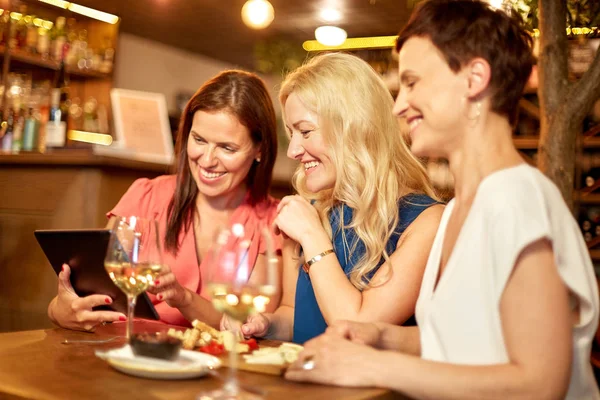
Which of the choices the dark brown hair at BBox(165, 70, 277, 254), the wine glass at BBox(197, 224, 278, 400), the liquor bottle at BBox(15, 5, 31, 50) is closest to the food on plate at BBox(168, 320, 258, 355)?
the wine glass at BBox(197, 224, 278, 400)

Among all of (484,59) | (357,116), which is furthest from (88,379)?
(357,116)

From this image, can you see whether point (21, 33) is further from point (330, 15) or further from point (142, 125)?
point (330, 15)

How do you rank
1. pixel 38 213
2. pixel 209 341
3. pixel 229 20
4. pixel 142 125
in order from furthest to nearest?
pixel 229 20 → pixel 142 125 → pixel 38 213 → pixel 209 341

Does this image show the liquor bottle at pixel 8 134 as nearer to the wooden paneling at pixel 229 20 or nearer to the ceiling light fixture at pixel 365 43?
the wooden paneling at pixel 229 20

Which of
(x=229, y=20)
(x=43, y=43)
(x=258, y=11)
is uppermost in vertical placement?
(x=229, y=20)

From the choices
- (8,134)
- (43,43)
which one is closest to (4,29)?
(43,43)

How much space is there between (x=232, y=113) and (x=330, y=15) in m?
4.97

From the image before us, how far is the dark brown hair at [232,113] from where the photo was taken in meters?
2.30

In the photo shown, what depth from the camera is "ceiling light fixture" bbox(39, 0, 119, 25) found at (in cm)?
626

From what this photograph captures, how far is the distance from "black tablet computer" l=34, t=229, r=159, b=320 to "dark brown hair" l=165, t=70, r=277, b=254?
2.24 feet

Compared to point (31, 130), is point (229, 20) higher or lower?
higher

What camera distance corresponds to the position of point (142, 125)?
3.76 meters

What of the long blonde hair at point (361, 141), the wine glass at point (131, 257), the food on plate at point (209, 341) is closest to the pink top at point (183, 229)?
the long blonde hair at point (361, 141)

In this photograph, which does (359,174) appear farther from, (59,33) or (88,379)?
(59,33)
